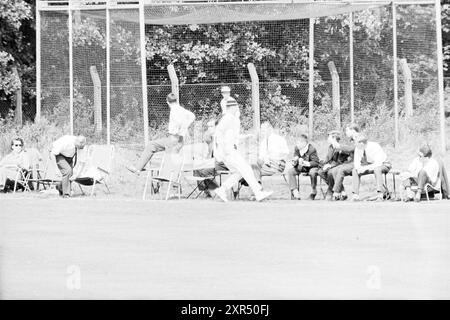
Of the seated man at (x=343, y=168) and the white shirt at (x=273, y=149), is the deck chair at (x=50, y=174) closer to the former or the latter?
the white shirt at (x=273, y=149)

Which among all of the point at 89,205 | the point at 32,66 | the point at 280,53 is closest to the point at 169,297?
the point at 89,205

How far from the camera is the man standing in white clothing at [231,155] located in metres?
19.3

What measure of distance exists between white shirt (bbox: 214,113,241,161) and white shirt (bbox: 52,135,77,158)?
2.42 metres

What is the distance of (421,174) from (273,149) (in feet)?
8.82

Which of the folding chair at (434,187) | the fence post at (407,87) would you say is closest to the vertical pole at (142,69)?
the fence post at (407,87)

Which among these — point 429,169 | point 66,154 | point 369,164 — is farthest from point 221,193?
point 429,169

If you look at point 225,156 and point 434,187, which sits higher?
point 225,156

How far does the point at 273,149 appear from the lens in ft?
66.7

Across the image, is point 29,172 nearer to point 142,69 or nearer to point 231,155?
point 142,69

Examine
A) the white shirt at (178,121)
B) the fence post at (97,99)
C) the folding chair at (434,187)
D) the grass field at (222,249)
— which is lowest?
the grass field at (222,249)

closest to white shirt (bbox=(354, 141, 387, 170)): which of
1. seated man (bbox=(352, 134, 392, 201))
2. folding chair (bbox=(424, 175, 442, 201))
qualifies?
seated man (bbox=(352, 134, 392, 201))

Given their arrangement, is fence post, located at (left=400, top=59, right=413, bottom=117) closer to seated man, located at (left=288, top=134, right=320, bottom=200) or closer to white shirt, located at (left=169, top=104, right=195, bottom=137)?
seated man, located at (left=288, top=134, right=320, bottom=200)

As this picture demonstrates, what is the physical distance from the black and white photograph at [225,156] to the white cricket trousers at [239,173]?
1.2 inches
